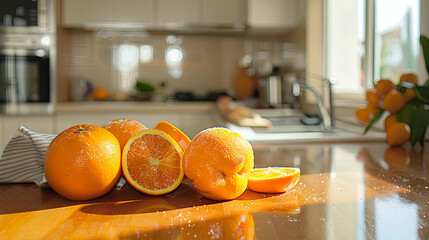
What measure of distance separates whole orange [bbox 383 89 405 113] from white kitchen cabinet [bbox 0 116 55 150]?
2.43 m

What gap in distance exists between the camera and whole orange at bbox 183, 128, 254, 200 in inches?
22.9

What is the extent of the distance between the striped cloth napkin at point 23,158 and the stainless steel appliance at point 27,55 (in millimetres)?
2445

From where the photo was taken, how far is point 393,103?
3.99 feet

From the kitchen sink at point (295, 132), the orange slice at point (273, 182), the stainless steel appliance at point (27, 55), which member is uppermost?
the stainless steel appliance at point (27, 55)

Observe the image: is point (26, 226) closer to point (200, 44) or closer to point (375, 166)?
point (375, 166)

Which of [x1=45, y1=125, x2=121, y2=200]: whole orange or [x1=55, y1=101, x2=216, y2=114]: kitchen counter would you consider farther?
[x1=55, y1=101, x2=216, y2=114]: kitchen counter

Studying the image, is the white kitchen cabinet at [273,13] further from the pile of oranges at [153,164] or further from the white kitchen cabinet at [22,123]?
the pile of oranges at [153,164]

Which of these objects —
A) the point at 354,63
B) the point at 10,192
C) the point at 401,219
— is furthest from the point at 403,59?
the point at 10,192

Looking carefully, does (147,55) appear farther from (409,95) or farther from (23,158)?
(23,158)

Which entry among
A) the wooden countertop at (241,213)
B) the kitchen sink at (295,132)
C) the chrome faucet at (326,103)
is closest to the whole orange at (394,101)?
the kitchen sink at (295,132)

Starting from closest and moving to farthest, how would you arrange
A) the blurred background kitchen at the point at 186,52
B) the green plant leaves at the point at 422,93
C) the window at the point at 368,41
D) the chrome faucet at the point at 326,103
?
1. the green plant leaves at the point at 422,93
2. the chrome faucet at the point at 326,103
3. the window at the point at 368,41
4. the blurred background kitchen at the point at 186,52

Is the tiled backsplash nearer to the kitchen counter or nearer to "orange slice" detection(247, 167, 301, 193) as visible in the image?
the kitchen counter

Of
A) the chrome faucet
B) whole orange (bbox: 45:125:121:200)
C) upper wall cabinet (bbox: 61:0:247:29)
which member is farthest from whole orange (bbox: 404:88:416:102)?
upper wall cabinet (bbox: 61:0:247:29)

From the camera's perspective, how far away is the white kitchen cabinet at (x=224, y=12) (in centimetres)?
336
